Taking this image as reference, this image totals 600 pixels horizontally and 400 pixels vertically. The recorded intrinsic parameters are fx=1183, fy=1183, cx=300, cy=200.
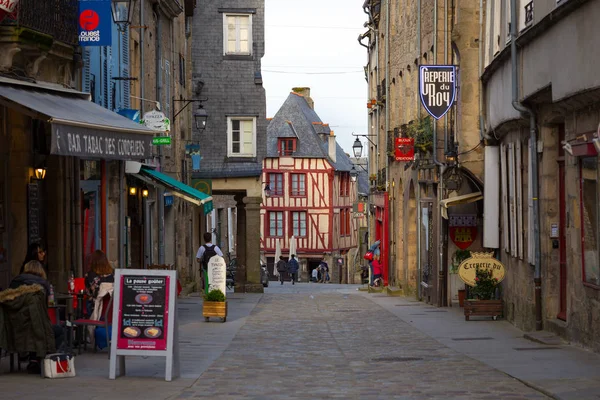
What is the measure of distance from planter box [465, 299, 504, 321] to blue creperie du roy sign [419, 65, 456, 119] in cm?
579

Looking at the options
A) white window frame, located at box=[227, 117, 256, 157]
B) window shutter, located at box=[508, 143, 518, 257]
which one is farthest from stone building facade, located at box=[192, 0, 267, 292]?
window shutter, located at box=[508, 143, 518, 257]

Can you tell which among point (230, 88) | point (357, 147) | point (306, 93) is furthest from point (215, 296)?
point (306, 93)

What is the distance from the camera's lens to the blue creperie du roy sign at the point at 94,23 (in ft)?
57.5

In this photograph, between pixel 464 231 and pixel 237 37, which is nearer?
pixel 464 231

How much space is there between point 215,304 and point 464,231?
752cm

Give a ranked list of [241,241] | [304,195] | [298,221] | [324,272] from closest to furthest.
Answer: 1. [241,241]
2. [324,272]
3. [298,221]
4. [304,195]

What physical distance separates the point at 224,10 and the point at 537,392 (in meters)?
29.6

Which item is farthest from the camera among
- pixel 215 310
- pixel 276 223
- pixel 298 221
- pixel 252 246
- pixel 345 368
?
pixel 298 221

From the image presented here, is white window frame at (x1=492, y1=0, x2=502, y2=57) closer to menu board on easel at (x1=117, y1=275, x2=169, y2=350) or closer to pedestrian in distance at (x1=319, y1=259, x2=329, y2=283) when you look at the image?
menu board on easel at (x1=117, y1=275, x2=169, y2=350)

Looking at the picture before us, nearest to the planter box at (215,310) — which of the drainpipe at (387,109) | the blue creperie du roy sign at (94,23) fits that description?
the blue creperie du roy sign at (94,23)

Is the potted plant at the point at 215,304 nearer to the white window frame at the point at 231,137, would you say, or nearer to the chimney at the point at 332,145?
the white window frame at the point at 231,137

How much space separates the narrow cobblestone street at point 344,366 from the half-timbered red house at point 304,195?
5356 cm

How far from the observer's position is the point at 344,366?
560 inches

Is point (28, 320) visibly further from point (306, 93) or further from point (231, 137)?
point (306, 93)
